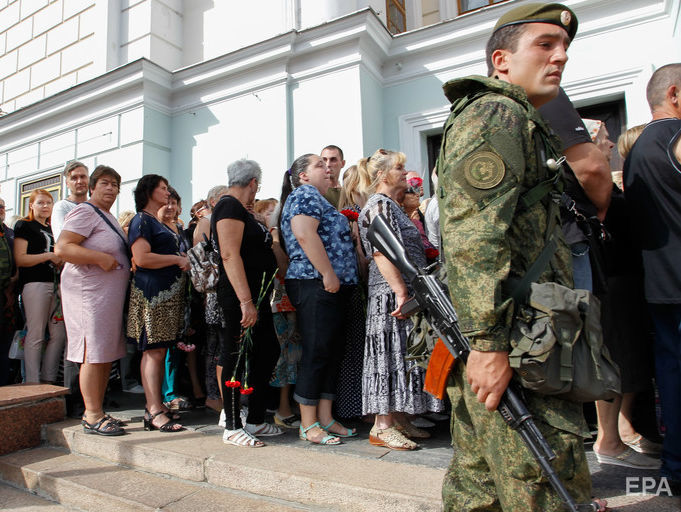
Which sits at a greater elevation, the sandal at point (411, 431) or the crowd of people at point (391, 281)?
the crowd of people at point (391, 281)

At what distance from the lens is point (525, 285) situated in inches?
55.2

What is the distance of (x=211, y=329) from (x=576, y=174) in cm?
309

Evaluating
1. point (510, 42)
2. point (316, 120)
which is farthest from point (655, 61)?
point (510, 42)

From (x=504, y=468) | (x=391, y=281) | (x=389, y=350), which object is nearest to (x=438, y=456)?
(x=389, y=350)

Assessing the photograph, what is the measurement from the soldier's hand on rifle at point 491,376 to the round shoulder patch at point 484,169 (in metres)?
0.48

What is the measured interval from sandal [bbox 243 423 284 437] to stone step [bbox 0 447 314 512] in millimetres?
493

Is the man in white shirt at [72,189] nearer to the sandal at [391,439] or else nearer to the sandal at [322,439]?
the sandal at [322,439]

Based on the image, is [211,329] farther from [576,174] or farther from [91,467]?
[576,174]

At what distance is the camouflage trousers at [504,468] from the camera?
4.38ft

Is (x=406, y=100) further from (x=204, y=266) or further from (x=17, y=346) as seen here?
(x=17, y=346)

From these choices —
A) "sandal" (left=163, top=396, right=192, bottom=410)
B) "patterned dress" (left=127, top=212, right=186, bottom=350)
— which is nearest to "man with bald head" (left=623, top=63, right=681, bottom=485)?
"patterned dress" (left=127, top=212, right=186, bottom=350)

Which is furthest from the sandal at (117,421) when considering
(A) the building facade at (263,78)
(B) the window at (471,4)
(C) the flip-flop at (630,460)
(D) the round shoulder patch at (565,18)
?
(B) the window at (471,4)

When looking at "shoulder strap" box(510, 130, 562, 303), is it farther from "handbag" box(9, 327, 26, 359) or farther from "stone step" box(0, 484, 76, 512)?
"handbag" box(9, 327, 26, 359)

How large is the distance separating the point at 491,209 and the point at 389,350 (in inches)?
69.1
